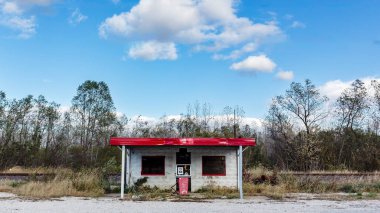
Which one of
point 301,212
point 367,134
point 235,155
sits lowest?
point 301,212

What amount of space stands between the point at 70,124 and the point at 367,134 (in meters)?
32.5

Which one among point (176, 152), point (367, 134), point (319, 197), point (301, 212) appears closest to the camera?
point (301, 212)

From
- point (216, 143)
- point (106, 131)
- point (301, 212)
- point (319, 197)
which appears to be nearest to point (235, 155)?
point (216, 143)

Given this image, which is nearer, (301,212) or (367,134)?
(301,212)

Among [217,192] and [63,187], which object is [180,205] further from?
[63,187]

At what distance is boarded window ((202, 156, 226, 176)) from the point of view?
2059 cm

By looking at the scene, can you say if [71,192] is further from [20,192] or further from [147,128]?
[147,128]

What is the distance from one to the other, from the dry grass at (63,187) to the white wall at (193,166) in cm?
196

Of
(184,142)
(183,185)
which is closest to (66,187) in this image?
(183,185)

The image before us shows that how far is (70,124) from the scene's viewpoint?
4872 cm

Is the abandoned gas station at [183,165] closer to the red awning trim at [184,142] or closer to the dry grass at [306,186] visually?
the dry grass at [306,186]

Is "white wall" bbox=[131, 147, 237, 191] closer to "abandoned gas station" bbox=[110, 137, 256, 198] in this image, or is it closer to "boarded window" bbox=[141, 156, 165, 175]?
"abandoned gas station" bbox=[110, 137, 256, 198]

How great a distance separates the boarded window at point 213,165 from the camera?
20.6m

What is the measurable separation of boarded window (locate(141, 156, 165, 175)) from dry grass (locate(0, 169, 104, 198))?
2.27 metres
